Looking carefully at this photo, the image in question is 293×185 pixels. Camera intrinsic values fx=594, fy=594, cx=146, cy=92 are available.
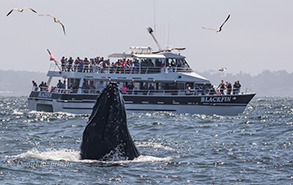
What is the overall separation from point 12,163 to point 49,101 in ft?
100

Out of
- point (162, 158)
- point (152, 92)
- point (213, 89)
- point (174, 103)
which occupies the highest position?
point (213, 89)

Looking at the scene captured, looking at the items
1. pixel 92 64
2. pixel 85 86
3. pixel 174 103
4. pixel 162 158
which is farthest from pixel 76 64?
pixel 162 158

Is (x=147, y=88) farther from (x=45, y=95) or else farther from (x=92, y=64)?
(x=45, y=95)

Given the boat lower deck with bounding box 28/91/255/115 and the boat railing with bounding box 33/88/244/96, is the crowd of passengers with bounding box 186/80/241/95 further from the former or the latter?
the boat lower deck with bounding box 28/91/255/115

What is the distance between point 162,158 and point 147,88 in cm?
2820

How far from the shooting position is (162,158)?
1862 cm

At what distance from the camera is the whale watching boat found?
150 ft

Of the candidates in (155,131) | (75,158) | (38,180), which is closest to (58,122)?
(155,131)

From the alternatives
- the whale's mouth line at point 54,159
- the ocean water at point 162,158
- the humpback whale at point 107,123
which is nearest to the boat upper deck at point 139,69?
the ocean water at point 162,158

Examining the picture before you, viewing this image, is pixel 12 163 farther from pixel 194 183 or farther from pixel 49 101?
pixel 49 101

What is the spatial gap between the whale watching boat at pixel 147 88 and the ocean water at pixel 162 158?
1471 centimetres

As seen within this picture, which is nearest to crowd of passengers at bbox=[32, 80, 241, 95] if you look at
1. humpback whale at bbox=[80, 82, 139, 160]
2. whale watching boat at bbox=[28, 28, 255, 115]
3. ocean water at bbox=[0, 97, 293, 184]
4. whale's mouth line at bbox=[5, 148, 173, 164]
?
whale watching boat at bbox=[28, 28, 255, 115]

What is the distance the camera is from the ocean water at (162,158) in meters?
15.1

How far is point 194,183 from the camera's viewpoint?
14.6m
